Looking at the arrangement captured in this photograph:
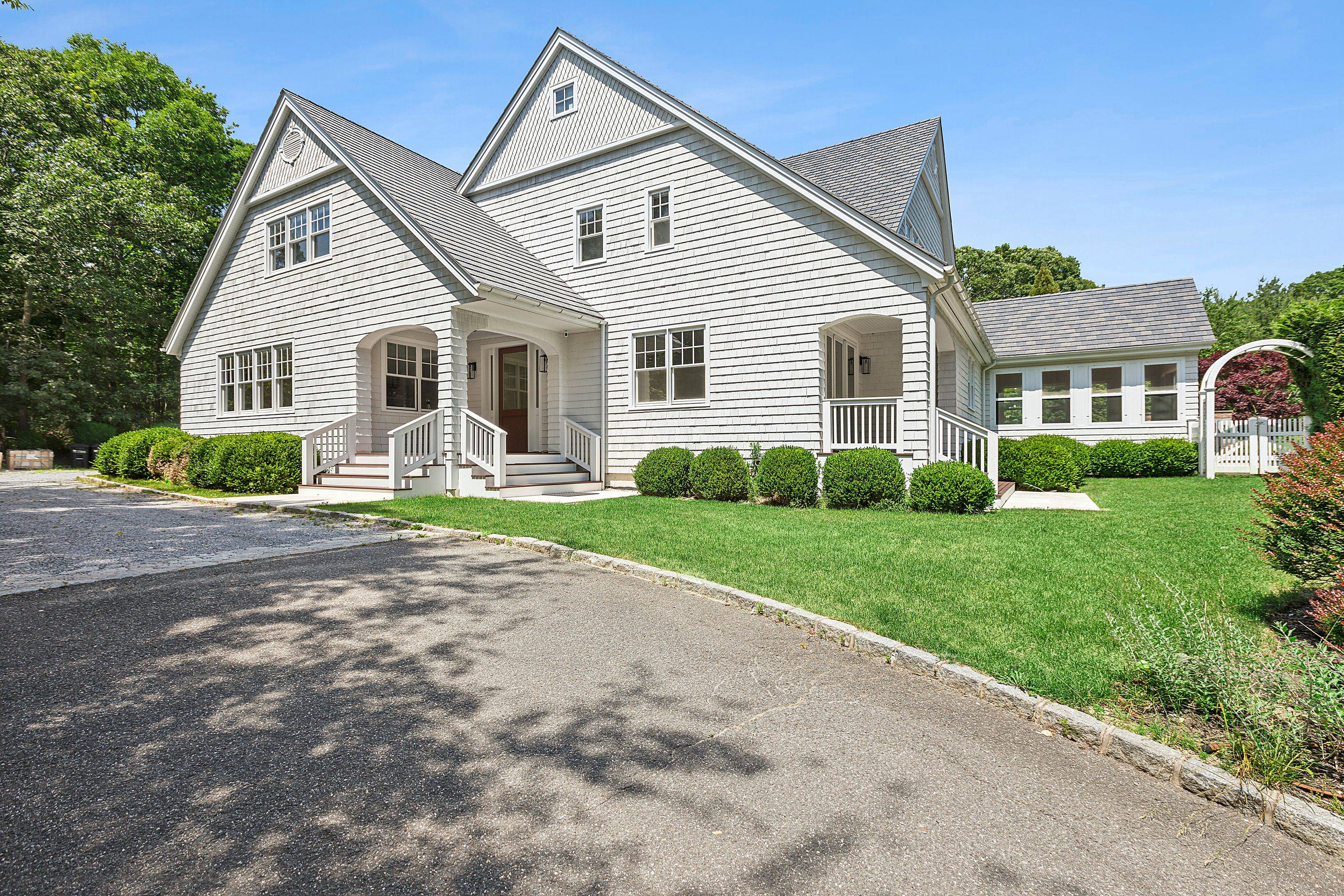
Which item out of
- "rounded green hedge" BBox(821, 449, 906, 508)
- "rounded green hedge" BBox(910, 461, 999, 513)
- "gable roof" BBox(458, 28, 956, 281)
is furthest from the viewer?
"gable roof" BBox(458, 28, 956, 281)

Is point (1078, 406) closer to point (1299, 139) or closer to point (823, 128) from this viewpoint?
point (1299, 139)

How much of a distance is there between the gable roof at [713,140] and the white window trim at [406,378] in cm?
448

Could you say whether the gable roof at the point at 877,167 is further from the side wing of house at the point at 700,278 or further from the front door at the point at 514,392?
the front door at the point at 514,392

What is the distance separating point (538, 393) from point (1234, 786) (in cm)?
1373

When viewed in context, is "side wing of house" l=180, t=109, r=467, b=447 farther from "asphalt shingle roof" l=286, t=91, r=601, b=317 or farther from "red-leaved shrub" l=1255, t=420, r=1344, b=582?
"red-leaved shrub" l=1255, t=420, r=1344, b=582

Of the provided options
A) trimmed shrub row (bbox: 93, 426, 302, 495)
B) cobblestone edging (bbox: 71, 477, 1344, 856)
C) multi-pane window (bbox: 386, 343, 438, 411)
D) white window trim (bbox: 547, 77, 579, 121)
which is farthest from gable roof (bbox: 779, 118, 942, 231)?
trimmed shrub row (bbox: 93, 426, 302, 495)

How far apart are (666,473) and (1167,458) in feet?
44.9

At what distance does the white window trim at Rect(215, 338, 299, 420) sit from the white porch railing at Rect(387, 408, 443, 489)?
15.6ft

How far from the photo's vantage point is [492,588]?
5.55 metres

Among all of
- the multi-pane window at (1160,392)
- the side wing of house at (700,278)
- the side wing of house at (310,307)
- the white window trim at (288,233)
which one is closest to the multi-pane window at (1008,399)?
the multi-pane window at (1160,392)

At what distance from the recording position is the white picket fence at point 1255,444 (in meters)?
15.5

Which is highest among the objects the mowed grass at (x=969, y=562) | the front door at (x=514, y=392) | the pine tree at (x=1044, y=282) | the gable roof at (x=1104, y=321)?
the pine tree at (x=1044, y=282)

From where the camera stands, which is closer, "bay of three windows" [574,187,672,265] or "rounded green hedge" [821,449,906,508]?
"rounded green hedge" [821,449,906,508]

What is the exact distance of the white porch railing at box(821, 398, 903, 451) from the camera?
11367 mm
